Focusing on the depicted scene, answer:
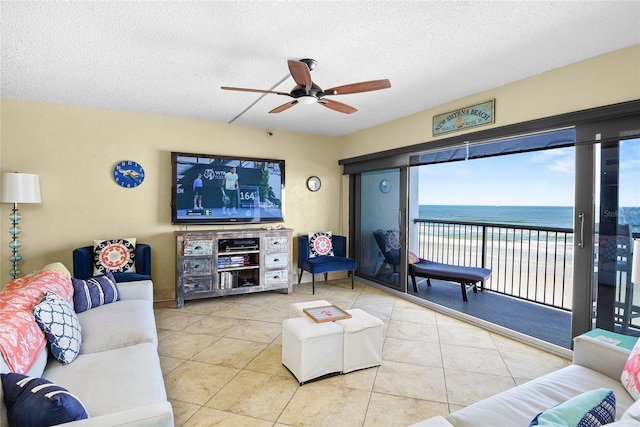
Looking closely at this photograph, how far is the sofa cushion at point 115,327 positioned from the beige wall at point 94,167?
5.94 feet

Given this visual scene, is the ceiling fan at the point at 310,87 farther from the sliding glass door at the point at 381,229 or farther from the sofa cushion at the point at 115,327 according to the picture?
the sliding glass door at the point at 381,229

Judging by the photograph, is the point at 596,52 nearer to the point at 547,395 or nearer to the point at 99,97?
the point at 547,395

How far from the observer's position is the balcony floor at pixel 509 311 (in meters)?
Result: 3.35

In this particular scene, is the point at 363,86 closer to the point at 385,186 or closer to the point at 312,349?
the point at 312,349

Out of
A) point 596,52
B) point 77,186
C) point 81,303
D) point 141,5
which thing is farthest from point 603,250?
point 77,186

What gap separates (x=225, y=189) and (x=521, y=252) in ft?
14.2

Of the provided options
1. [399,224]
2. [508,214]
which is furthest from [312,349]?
[508,214]

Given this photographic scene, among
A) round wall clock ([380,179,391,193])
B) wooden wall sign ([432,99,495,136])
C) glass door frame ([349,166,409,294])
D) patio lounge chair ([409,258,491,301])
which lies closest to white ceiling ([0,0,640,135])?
wooden wall sign ([432,99,495,136])

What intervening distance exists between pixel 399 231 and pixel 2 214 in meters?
4.87

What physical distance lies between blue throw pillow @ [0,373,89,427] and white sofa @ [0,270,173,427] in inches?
1.3

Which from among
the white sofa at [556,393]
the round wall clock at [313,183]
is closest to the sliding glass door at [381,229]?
the round wall clock at [313,183]

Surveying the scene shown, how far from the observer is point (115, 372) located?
67.5 inches

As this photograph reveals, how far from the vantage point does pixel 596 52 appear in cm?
253

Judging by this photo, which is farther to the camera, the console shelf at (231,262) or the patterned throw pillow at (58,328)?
the console shelf at (231,262)
